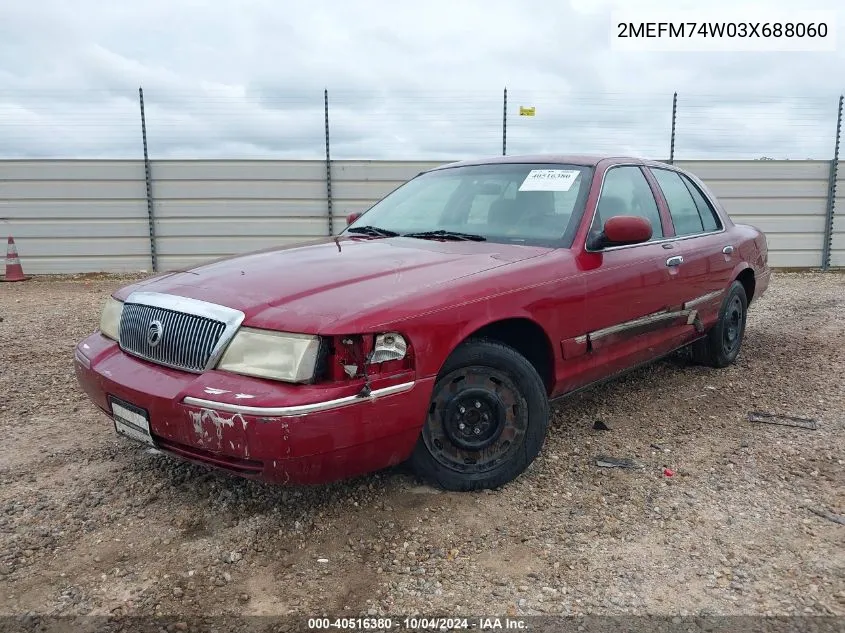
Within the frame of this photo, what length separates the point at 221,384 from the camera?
2301 mm

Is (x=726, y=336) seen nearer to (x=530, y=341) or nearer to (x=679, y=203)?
(x=679, y=203)

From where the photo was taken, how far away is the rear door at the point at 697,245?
407 cm

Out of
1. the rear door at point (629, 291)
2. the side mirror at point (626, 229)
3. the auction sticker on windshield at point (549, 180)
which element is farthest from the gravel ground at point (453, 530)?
the auction sticker on windshield at point (549, 180)

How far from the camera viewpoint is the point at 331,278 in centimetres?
265

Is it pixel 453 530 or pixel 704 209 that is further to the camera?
pixel 704 209

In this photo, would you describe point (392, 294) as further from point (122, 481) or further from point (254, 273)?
point (122, 481)

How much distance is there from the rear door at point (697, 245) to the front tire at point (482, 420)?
5.41 ft

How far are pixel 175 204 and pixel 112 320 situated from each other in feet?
28.8

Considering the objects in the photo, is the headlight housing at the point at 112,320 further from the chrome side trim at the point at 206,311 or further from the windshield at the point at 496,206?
the windshield at the point at 496,206

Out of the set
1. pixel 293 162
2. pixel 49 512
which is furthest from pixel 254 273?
pixel 293 162

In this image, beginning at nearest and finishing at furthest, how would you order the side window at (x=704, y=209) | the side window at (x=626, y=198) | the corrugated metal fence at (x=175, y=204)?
the side window at (x=626, y=198) → the side window at (x=704, y=209) → the corrugated metal fence at (x=175, y=204)

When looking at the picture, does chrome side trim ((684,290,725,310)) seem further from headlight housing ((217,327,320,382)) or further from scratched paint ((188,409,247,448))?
scratched paint ((188,409,247,448))

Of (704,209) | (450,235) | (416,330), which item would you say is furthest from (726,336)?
(416,330)

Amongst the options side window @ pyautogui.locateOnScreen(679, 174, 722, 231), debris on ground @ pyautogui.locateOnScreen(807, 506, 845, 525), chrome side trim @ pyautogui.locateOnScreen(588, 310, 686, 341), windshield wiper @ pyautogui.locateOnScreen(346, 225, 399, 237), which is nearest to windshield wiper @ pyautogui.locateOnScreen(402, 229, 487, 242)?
windshield wiper @ pyautogui.locateOnScreen(346, 225, 399, 237)
